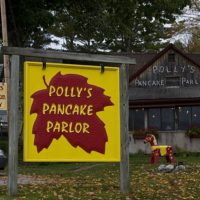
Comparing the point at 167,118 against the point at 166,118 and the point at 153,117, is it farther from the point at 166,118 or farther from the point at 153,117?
the point at 153,117

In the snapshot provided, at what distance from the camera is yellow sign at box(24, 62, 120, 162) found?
11688 mm

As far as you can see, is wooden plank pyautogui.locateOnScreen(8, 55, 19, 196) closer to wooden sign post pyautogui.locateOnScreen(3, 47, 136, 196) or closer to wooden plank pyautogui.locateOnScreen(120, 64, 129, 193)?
wooden sign post pyautogui.locateOnScreen(3, 47, 136, 196)

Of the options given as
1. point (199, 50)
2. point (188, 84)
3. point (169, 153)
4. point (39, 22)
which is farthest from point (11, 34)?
point (199, 50)

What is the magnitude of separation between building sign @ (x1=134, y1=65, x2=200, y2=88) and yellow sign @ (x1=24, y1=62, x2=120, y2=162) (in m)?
28.2

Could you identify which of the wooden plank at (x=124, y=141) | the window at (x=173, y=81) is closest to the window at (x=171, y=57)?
the window at (x=173, y=81)

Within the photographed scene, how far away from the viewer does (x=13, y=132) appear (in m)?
11.5

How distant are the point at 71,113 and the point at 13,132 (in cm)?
128

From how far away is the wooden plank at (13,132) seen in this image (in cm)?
1141

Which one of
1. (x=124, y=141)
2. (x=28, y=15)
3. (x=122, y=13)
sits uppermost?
(x=28, y=15)

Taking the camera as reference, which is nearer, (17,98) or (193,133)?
(17,98)

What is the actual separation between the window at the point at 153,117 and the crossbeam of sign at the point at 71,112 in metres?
26.7

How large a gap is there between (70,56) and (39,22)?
17.1 metres

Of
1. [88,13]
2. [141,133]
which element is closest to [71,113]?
[88,13]

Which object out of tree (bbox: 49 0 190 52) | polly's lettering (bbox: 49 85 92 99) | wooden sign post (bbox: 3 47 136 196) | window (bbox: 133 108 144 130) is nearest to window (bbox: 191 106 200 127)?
window (bbox: 133 108 144 130)
